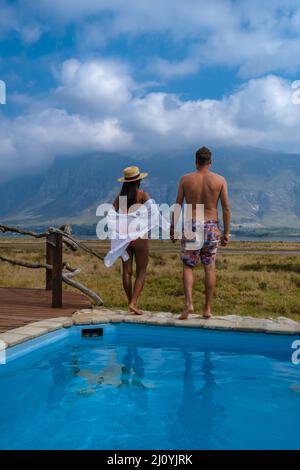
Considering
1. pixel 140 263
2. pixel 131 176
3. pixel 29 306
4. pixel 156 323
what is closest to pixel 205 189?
pixel 131 176

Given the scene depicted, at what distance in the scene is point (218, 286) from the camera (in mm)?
13594

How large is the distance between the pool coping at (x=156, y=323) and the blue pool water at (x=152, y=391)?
0.31ft

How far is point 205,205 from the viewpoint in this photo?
20.5 ft

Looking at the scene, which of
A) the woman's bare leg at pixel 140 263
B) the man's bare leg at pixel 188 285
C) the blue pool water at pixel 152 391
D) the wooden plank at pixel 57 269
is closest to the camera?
the blue pool water at pixel 152 391

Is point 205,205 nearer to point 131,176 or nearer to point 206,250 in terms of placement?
point 206,250

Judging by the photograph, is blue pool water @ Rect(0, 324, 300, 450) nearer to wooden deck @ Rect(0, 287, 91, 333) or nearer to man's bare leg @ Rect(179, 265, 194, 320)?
man's bare leg @ Rect(179, 265, 194, 320)

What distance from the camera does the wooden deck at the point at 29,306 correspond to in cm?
622

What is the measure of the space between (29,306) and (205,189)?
3267 millimetres

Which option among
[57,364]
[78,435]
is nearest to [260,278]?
[57,364]

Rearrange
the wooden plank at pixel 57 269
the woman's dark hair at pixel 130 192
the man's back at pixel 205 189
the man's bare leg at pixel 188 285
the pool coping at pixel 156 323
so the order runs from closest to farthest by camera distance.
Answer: the pool coping at pixel 156 323 → the man's back at pixel 205 189 → the man's bare leg at pixel 188 285 → the woman's dark hair at pixel 130 192 → the wooden plank at pixel 57 269

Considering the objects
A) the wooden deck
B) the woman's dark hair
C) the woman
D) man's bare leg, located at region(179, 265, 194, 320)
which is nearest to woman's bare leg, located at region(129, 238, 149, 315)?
the woman

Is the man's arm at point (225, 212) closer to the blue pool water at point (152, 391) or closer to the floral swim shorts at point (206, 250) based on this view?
the floral swim shorts at point (206, 250)

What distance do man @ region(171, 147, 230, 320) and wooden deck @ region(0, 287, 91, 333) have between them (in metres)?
1.86

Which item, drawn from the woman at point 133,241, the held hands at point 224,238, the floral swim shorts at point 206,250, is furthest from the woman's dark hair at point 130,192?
the held hands at point 224,238
